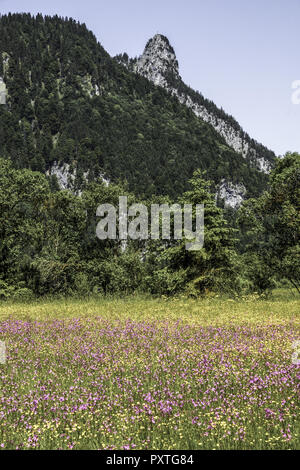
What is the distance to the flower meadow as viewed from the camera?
4777mm

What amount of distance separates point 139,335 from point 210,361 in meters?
3.19

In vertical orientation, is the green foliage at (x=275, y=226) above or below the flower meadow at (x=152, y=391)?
above

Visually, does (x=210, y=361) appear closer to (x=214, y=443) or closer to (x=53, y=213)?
(x=214, y=443)

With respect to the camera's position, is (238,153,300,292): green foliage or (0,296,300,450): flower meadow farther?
(238,153,300,292): green foliage

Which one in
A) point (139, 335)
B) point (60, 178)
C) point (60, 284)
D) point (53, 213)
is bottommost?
point (60, 284)

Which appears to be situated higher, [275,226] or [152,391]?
[275,226]

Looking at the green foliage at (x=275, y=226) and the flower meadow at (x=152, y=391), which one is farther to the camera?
the green foliage at (x=275, y=226)

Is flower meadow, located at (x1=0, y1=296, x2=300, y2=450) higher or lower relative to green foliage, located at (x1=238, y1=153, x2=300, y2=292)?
lower

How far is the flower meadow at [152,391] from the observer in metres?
4.78

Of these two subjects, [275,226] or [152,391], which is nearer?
[152,391]

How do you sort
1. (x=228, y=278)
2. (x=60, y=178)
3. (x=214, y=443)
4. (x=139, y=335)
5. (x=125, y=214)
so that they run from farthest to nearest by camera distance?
(x=60, y=178), (x=125, y=214), (x=228, y=278), (x=139, y=335), (x=214, y=443)

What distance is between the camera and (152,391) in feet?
20.6

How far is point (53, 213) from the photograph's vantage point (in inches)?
1342
